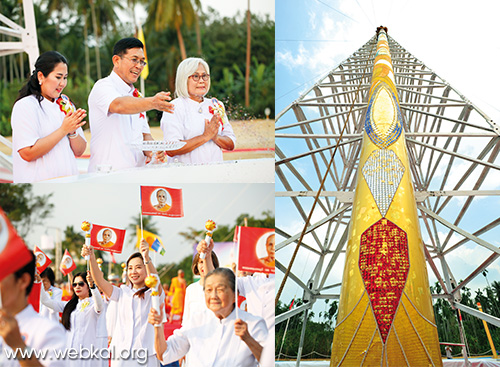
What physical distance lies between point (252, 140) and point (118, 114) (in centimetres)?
203

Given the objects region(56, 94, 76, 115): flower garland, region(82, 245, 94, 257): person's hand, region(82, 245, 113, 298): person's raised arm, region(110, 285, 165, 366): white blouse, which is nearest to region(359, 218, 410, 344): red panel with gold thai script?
region(110, 285, 165, 366): white blouse

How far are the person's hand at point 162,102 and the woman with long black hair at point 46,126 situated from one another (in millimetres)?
978

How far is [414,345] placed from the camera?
5742 millimetres

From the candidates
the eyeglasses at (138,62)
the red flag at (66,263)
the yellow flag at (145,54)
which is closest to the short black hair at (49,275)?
the red flag at (66,263)

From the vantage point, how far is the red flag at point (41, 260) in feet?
26.2

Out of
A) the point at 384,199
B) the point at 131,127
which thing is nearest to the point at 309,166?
the point at 131,127

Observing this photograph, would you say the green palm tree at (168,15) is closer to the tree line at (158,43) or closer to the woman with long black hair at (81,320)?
the tree line at (158,43)

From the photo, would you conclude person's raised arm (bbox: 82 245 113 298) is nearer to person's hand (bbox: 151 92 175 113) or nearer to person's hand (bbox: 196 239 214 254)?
person's hand (bbox: 196 239 214 254)

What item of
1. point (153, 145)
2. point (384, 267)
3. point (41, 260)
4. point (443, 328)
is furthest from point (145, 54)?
point (443, 328)

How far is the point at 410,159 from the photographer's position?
1111 cm

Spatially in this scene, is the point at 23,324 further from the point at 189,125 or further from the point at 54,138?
the point at 189,125

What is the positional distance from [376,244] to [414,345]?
1.12 metres

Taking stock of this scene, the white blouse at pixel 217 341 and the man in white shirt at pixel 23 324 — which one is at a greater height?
the man in white shirt at pixel 23 324

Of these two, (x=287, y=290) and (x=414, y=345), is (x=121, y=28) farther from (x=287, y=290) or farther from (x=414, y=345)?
(x=287, y=290)
